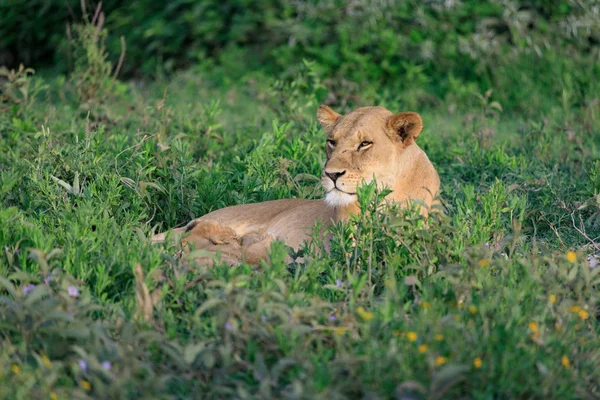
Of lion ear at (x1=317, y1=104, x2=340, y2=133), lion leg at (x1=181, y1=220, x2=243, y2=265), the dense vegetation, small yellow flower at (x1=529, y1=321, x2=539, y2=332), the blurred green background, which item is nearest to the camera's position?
the dense vegetation

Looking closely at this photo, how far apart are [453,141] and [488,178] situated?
0.96 m

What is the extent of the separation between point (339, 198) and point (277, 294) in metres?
1.04

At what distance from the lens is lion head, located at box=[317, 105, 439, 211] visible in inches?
173

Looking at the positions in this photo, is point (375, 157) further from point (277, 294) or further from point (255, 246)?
point (277, 294)

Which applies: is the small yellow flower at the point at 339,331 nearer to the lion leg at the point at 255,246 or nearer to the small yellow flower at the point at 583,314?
the small yellow flower at the point at 583,314

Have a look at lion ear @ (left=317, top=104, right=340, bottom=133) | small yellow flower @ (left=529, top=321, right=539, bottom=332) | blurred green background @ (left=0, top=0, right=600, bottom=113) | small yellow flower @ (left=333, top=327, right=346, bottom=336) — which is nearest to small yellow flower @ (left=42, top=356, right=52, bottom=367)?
small yellow flower @ (left=333, top=327, right=346, bottom=336)

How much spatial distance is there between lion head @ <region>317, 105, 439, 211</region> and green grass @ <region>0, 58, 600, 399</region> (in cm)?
19

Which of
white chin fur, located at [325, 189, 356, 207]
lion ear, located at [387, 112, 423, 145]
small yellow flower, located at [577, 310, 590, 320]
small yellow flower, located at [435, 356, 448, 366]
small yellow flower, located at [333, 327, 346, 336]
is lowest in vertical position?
white chin fur, located at [325, 189, 356, 207]

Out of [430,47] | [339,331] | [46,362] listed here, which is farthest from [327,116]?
[430,47]

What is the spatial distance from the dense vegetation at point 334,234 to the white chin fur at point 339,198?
15cm

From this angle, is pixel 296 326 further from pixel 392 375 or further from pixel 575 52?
pixel 575 52

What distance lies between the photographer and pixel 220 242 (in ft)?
15.8

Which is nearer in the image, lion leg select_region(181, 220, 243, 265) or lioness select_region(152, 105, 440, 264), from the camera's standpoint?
lioness select_region(152, 105, 440, 264)

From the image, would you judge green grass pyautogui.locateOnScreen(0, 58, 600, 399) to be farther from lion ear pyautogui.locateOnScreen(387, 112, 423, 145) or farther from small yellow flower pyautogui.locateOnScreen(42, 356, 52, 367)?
lion ear pyautogui.locateOnScreen(387, 112, 423, 145)
